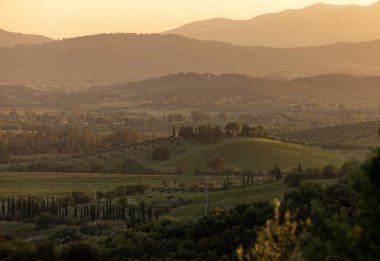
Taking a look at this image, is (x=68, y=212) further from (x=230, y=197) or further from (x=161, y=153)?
(x=161, y=153)

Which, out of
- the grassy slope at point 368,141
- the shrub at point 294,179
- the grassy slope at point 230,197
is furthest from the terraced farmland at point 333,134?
the shrub at point 294,179

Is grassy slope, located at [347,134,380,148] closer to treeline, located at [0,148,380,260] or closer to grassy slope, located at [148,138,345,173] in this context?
grassy slope, located at [148,138,345,173]

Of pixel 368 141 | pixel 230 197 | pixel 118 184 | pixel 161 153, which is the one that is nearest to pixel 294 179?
pixel 230 197

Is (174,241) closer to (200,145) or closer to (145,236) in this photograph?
(145,236)

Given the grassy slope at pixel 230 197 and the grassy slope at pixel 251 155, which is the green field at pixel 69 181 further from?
the grassy slope at pixel 230 197

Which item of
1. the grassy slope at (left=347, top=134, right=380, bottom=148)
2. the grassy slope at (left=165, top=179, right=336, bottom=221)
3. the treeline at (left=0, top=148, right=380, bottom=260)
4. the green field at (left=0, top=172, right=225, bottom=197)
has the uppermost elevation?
the treeline at (left=0, top=148, right=380, bottom=260)

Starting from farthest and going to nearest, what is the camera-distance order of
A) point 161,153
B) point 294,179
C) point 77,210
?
point 161,153
point 77,210
point 294,179

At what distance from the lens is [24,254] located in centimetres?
3656

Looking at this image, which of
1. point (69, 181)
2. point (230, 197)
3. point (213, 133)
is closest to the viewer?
point (230, 197)

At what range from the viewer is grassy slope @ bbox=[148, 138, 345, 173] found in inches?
3775

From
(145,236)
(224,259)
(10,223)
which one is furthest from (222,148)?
(224,259)

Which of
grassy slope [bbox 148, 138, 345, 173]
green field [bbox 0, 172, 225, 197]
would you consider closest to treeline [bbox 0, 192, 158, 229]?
green field [bbox 0, 172, 225, 197]

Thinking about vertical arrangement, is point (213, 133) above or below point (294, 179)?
above

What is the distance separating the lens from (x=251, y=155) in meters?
98.9
